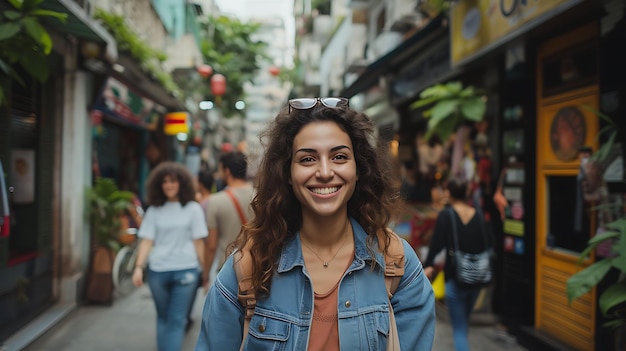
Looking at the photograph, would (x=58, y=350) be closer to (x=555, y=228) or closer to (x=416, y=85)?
(x=555, y=228)

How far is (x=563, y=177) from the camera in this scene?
17.2 ft

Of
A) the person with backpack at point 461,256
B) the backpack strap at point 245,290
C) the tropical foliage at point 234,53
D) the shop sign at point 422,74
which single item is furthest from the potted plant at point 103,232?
the tropical foliage at point 234,53

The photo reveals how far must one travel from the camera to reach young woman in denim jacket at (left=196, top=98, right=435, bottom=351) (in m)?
1.78

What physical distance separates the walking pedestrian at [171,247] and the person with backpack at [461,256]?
2104mm

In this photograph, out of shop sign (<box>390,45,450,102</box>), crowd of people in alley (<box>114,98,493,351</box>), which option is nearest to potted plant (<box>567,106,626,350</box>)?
crowd of people in alley (<box>114,98,493,351</box>)

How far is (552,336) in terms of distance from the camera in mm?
5309

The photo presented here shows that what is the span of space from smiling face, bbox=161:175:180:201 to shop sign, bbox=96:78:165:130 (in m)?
3.56

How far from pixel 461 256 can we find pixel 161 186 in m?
2.80

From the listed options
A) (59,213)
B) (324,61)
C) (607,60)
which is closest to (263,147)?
(607,60)

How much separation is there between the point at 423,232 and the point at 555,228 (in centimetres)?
259

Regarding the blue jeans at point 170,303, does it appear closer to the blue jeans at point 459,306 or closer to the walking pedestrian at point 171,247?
the walking pedestrian at point 171,247

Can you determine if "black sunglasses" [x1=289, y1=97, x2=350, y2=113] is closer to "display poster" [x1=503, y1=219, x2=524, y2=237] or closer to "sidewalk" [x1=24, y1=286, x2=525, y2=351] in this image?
"sidewalk" [x1=24, y1=286, x2=525, y2=351]

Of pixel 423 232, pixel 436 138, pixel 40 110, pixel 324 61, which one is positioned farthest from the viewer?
pixel 324 61

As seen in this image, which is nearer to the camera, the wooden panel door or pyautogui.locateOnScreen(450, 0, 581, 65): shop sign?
pyautogui.locateOnScreen(450, 0, 581, 65): shop sign
